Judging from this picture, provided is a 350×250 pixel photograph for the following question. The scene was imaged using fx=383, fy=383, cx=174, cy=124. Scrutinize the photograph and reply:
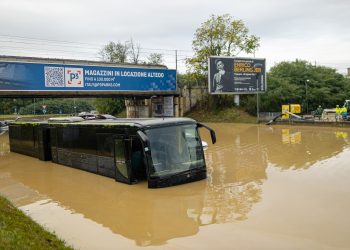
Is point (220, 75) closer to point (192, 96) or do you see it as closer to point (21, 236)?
point (192, 96)

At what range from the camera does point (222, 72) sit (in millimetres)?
40375

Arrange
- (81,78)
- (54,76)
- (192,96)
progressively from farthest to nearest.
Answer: (192,96) → (81,78) → (54,76)

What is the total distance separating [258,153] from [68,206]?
37.2ft

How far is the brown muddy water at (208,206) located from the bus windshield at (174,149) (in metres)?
0.63

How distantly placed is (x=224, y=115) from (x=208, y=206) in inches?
1396

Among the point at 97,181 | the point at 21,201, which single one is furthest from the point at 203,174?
the point at 21,201

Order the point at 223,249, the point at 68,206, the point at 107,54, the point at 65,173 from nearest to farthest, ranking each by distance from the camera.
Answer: the point at 223,249, the point at 68,206, the point at 65,173, the point at 107,54

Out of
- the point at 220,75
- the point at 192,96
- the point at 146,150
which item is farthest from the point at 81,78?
the point at 146,150

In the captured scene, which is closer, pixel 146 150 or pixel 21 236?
pixel 21 236

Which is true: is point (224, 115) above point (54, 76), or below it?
below

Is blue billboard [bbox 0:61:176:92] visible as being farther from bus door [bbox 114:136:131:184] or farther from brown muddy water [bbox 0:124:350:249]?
bus door [bbox 114:136:131:184]

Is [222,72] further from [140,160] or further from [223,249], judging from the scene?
[223,249]

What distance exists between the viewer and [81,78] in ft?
113

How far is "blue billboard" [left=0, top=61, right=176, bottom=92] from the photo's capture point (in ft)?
101
